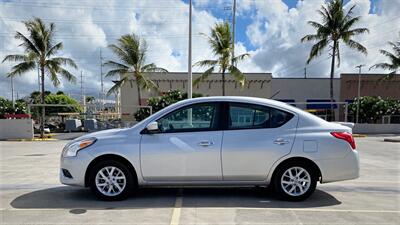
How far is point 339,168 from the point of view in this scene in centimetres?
555

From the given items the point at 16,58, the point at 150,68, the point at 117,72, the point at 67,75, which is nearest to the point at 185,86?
the point at 150,68

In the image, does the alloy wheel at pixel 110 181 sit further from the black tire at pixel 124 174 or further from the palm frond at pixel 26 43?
the palm frond at pixel 26 43

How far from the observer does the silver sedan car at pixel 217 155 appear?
5.44 m

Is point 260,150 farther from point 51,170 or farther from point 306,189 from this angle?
point 51,170

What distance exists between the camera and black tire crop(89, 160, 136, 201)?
5465 mm

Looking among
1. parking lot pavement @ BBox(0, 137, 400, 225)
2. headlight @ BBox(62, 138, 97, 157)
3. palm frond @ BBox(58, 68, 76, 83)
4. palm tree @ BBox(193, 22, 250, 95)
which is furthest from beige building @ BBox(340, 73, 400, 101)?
headlight @ BBox(62, 138, 97, 157)

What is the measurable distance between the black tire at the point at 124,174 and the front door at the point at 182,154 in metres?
0.25

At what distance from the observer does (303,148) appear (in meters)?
5.47

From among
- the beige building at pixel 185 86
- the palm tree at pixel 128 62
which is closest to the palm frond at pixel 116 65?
the palm tree at pixel 128 62

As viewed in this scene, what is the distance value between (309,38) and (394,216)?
2732 centimetres

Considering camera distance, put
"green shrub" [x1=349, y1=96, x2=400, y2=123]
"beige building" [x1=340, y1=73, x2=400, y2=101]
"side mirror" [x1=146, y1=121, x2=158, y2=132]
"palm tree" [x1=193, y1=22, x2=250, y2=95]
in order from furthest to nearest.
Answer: "beige building" [x1=340, y1=73, x2=400, y2=101] < "green shrub" [x1=349, y1=96, x2=400, y2=123] < "palm tree" [x1=193, y1=22, x2=250, y2=95] < "side mirror" [x1=146, y1=121, x2=158, y2=132]

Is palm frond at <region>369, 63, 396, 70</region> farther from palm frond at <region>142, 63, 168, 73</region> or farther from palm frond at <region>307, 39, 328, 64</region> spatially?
palm frond at <region>142, 63, 168, 73</region>

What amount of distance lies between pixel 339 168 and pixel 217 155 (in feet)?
6.71

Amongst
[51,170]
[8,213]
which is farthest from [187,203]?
[51,170]
